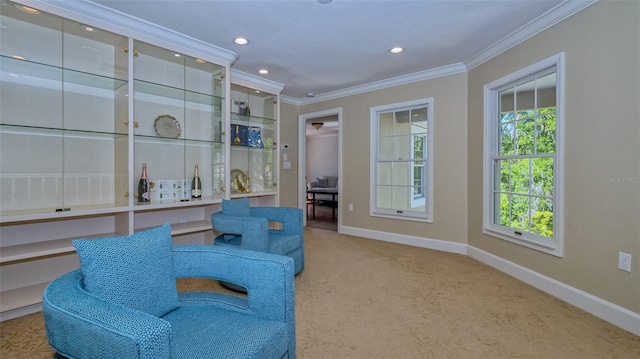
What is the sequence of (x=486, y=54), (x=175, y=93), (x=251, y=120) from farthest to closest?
1. (x=251, y=120)
2. (x=486, y=54)
3. (x=175, y=93)

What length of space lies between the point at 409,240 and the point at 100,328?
154 inches

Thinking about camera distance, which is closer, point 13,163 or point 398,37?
point 13,163

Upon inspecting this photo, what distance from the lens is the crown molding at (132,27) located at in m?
2.21

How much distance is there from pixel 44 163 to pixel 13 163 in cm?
17

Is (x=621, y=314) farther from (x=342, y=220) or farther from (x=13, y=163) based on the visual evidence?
(x=13, y=163)

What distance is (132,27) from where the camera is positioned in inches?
101

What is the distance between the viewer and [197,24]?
266 centimetres

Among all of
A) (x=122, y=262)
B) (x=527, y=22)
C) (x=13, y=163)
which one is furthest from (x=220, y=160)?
(x=527, y=22)

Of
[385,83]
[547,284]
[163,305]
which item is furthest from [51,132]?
[547,284]

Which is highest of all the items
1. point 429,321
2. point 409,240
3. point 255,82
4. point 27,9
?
point 255,82

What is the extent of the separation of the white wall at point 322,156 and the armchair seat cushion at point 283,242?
695 cm

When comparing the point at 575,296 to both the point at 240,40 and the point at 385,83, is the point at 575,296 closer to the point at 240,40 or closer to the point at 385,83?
the point at 385,83

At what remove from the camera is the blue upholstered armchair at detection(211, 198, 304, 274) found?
239 centimetres

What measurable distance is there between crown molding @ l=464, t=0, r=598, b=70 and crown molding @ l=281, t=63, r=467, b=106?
27 centimetres
